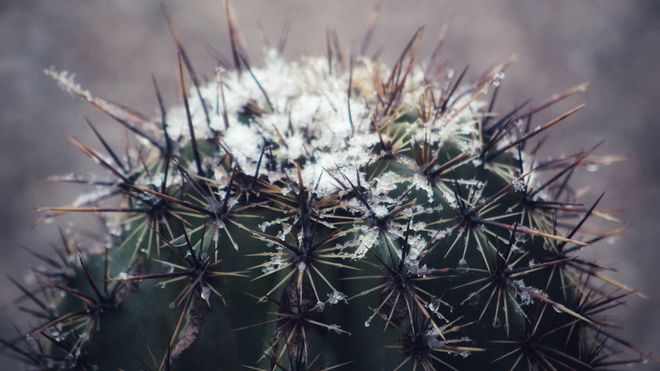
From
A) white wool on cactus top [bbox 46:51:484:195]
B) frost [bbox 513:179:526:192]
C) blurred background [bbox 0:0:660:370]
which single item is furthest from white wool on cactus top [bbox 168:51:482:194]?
blurred background [bbox 0:0:660:370]

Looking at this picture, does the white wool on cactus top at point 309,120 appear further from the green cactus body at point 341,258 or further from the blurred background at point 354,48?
the blurred background at point 354,48

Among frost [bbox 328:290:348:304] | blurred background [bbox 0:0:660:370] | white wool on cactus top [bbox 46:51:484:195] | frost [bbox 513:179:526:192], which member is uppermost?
blurred background [bbox 0:0:660:370]

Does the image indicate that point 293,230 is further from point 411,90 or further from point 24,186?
point 24,186

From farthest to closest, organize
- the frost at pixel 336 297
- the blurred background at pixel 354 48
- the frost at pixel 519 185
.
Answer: the blurred background at pixel 354 48, the frost at pixel 519 185, the frost at pixel 336 297

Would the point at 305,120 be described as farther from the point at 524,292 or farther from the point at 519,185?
the point at 524,292

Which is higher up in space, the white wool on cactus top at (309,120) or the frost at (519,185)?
the white wool on cactus top at (309,120)

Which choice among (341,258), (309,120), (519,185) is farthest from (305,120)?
(519,185)

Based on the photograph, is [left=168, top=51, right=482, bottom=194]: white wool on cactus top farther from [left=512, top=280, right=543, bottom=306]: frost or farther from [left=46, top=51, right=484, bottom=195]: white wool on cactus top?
[left=512, top=280, right=543, bottom=306]: frost

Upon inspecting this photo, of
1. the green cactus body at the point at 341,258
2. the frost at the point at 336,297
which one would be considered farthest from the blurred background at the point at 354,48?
the frost at the point at 336,297
